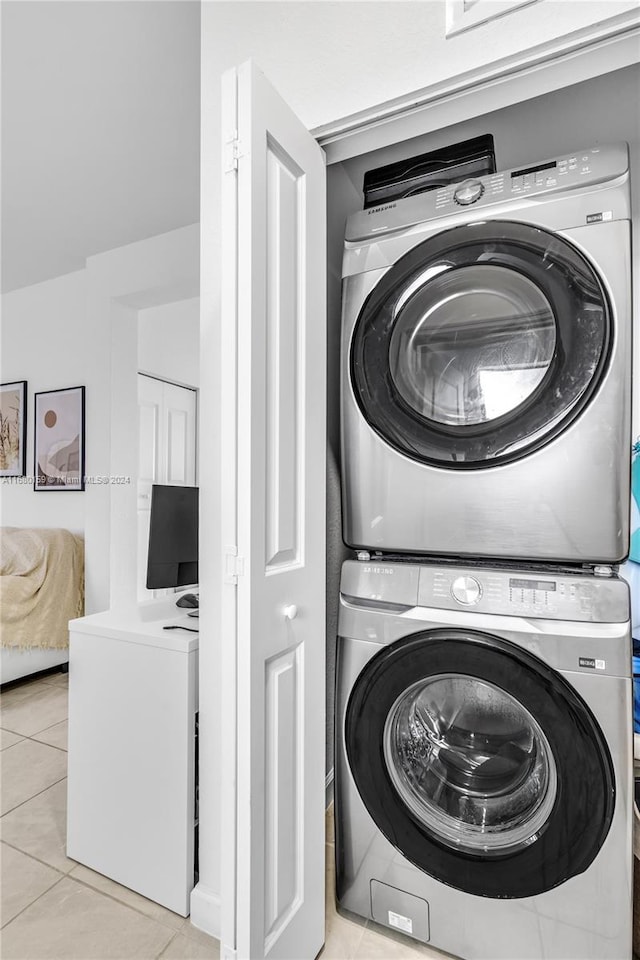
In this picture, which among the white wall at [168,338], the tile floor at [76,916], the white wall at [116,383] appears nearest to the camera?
the tile floor at [76,916]

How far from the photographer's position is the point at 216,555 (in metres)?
1.50

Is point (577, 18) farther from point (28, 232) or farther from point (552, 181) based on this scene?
point (28, 232)

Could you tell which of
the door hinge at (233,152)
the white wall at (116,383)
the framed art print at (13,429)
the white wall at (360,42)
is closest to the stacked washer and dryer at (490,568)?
the white wall at (360,42)

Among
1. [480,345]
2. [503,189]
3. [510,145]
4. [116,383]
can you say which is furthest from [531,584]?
[116,383]

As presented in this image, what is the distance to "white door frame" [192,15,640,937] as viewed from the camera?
3.62 feet

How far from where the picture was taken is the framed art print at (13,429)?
14.6 feet

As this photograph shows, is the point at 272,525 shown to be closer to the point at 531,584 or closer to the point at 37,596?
the point at 531,584

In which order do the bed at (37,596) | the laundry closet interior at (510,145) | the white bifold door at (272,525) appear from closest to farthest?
1. the white bifold door at (272,525)
2. the laundry closet interior at (510,145)
3. the bed at (37,596)

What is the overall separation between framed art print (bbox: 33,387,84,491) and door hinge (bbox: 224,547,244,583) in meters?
3.32

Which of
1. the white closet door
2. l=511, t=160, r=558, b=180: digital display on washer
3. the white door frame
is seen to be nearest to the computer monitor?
the white door frame

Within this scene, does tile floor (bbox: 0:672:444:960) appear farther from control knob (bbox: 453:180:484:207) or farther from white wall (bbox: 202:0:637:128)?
white wall (bbox: 202:0:637:128)

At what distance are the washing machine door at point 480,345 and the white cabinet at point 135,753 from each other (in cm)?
89

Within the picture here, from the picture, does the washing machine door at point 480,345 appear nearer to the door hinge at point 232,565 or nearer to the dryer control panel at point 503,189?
the dryer control panel at point 503,189

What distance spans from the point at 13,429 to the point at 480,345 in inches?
171
